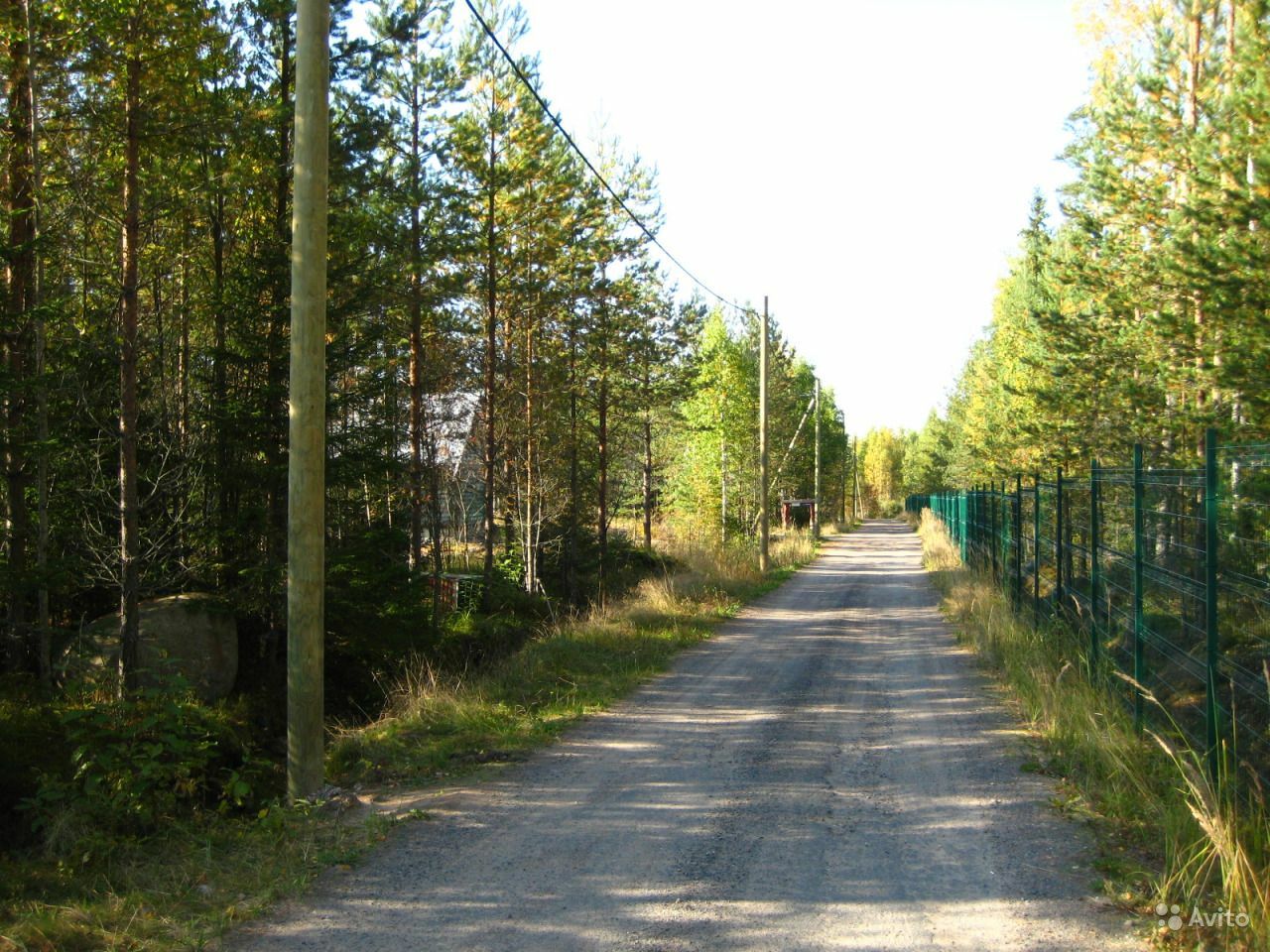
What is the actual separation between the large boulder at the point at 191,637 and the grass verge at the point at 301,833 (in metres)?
4.41

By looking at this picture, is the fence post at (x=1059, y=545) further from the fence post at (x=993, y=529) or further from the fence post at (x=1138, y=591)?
the fence post at (x=993, y=529)

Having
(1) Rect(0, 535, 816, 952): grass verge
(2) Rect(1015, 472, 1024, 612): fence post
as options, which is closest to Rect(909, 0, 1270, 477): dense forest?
(2) Rect(1015, 472, 1024, 612): fence post

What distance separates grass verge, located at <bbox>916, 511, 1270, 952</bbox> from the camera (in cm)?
410

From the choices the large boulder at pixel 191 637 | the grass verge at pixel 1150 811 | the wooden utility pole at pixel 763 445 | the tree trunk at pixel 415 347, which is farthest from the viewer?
the wooden utility pole at pixel 763 445

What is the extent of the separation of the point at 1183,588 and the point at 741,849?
3672 millimetres

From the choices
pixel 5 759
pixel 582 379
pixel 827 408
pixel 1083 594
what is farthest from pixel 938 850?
pixel 827 408

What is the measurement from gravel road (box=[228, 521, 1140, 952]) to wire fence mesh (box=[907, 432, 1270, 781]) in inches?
47.7

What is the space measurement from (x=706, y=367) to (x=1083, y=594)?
864 inches

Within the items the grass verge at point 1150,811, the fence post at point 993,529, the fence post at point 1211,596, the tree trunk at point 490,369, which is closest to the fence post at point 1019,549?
the fence post at point 993,529

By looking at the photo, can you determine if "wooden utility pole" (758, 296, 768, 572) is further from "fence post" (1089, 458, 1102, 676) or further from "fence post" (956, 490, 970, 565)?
"fence post" (1089, 458, 1102, 676)

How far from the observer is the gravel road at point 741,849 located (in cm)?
431

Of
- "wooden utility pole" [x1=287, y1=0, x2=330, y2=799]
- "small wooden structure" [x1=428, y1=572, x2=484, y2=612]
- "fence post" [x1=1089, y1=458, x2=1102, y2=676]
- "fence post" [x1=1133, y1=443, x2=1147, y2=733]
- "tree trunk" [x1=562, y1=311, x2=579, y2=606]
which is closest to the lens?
"wooden utility pole" [x1=287, y1=0, x2=330, y2=799]

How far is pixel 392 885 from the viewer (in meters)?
4.89

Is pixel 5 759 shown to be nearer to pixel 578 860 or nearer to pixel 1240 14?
pixel 578 860
